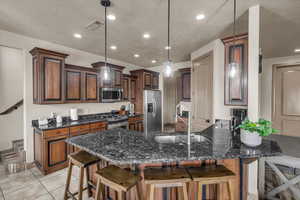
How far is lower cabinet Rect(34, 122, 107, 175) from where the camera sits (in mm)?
2654

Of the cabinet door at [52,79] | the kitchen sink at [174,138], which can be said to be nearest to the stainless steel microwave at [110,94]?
the cabinet door at [52,79]

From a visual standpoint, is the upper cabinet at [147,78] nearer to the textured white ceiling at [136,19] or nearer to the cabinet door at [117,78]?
the cabinet door at [117,78]

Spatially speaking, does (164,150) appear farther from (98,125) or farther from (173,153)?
(98,125)

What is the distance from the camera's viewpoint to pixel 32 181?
2.50 meters

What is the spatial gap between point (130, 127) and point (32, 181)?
253cm

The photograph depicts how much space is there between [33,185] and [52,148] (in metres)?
0.62

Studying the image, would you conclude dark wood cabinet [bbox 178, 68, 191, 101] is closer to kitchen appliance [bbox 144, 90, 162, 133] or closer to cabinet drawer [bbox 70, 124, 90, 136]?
kitchen appliance [bbox 144, 90, 162, 133]

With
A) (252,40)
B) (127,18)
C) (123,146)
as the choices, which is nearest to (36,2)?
(127,18)

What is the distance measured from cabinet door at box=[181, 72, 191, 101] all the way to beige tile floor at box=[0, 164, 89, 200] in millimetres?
3620

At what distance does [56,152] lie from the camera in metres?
2.80

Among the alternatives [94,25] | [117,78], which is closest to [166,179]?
[94,25]

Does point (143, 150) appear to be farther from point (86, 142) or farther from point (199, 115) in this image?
point (199, 115)

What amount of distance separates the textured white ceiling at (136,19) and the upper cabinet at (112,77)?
65 centimetres

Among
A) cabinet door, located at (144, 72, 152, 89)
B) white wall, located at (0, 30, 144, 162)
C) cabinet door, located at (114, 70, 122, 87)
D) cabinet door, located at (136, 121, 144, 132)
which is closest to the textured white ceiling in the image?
white wall, located at (0, 30, 144, 162)
